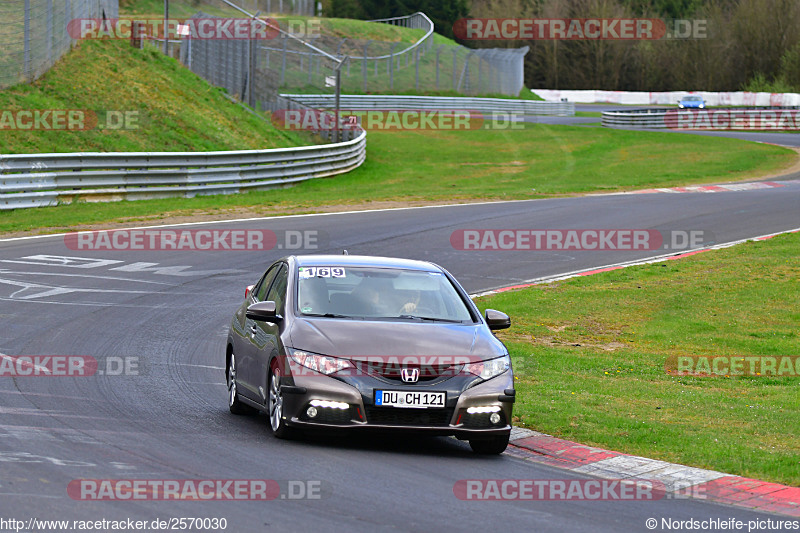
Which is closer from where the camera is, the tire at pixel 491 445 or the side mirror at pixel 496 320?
the tire at pixel 491 445

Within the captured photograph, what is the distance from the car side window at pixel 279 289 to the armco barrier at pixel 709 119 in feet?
169

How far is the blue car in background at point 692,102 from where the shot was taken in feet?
256

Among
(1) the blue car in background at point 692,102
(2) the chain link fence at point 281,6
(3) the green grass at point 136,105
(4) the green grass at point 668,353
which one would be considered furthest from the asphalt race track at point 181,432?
(1) the blue car in background at point 692,102

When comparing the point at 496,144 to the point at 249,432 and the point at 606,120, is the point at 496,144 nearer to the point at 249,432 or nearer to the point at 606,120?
the point at 606,120

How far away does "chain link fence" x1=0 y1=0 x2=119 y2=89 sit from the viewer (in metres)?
28.9

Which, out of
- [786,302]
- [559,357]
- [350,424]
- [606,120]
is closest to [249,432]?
[350,424]

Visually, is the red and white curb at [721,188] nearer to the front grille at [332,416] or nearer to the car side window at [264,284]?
the car side window at [264,284]

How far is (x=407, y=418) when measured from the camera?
8094 millimetres

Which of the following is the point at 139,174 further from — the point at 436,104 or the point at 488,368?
the point at 436,104

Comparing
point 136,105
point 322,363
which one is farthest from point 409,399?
point 136,105

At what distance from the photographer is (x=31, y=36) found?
100 feet

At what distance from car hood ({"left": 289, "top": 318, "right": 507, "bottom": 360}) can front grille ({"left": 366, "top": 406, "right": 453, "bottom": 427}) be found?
424 mm

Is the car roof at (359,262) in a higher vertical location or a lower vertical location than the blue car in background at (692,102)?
higher

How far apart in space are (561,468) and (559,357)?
507cm
